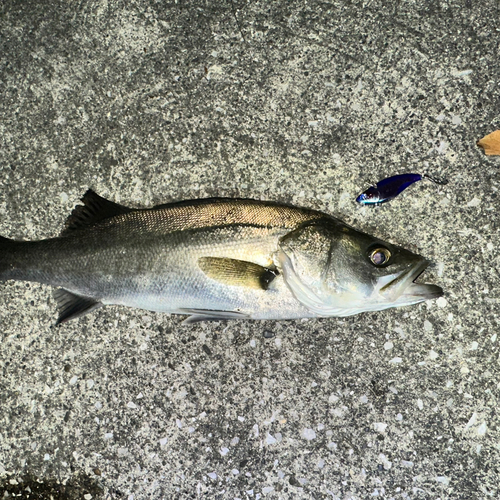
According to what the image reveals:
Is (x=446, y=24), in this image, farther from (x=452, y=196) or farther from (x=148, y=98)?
(x=148, y=98)

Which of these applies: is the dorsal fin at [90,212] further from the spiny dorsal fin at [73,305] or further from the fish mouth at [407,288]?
the fish mouth at [407,288]

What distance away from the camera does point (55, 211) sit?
9.05 ft

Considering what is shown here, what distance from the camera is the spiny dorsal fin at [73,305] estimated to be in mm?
2457

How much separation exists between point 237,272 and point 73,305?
1032mm

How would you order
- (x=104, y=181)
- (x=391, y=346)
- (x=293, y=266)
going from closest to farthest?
(x=293, y=266)
(x=391, y=346)
(x=104, y=181)

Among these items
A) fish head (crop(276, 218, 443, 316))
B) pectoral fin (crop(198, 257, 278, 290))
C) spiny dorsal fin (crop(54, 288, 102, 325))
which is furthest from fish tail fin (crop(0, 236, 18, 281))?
fish head (crop(276, 218, 443, 316))

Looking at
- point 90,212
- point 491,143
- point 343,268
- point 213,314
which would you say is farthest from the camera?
point 491,143

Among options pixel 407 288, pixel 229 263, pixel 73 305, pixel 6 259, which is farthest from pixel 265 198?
pixel 6 259

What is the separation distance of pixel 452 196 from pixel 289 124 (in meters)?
1.09

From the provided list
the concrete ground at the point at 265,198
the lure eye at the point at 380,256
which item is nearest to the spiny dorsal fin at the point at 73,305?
the concrete ground at the point at 265,198

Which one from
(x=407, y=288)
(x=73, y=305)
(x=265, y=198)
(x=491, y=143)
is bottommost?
(x=73, y=305)

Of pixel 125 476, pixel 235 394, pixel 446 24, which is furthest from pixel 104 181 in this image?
pixel 446 24

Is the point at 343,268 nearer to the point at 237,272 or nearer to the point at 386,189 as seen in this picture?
the point at 237,272

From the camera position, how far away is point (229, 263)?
2.22 meters
